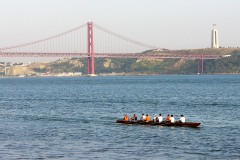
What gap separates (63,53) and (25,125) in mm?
120808

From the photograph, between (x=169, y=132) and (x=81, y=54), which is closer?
(x=169, y=132)

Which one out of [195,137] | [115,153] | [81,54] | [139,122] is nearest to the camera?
[115,153]

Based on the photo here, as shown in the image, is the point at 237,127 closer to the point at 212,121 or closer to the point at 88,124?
the point at 212,121

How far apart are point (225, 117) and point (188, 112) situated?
8377mm

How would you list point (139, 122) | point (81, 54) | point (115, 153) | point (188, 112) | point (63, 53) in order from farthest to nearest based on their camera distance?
point (81, 54) < point (63, 53) < point (188, 112) < point (139, 122) < point (115, 153)

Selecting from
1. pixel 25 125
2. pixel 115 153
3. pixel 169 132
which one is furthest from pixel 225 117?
pixel 115 153

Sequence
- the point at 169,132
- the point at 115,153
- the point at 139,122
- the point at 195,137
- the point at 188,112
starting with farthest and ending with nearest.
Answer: the point at 188,112 < the point at 139,122 < the point at 169,132 < the point at 195,137 < the point at 115,153

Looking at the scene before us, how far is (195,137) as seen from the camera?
148ft

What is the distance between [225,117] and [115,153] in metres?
25.7

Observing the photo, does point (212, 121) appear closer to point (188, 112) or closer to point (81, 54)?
point (188, 112)

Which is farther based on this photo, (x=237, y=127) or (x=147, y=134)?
(x=237, y=127)

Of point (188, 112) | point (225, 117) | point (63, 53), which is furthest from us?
point (63, 53)

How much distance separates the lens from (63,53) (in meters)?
175

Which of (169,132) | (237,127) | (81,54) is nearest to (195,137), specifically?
(169,132)
